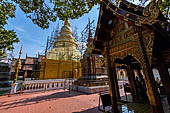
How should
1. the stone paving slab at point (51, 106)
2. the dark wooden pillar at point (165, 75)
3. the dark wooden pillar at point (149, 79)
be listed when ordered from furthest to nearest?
the stone paving slab at point (51, 106)
the dark wooden pillar at point (165, 75)
the dark wooden pillar at point (149, 79)

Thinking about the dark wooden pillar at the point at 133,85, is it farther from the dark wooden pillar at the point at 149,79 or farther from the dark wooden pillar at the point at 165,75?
the dark wooden pillar at the point at 149,79

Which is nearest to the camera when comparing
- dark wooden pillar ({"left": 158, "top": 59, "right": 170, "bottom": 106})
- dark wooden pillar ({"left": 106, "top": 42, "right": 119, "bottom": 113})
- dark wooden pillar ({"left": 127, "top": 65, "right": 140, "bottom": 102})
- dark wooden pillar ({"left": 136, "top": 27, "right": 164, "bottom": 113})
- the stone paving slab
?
dark wooden pillar ({"left": 136, "top": 27, "right": 164, "bottom": 113})

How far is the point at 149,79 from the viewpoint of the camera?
89.3 inches

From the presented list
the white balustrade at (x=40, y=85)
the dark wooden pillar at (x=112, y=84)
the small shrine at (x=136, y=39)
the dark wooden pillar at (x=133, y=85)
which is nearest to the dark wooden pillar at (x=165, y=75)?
the small shrine at (x=136, y=39)

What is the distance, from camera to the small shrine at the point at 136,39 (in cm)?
221

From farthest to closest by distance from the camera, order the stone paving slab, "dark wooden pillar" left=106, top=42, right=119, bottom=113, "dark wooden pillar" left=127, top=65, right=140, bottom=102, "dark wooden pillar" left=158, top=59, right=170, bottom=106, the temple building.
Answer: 1. the temple building
2. "dark wooden pillar" left=127, top=65, right=140, bottom=102
3. the stone paving slab
4. "dark wooden pillar" left=158, top=59, right=170, bottom=106
5. "dark wooden pillar" left=106, top=42, right=119, bottom=113

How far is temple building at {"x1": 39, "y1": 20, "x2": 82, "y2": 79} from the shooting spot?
15346 millimetres

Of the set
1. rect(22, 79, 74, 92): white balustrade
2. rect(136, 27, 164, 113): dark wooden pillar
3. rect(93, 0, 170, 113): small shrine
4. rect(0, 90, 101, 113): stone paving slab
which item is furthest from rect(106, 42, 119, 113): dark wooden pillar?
rect(22, 79, 74, 92): white balustrade

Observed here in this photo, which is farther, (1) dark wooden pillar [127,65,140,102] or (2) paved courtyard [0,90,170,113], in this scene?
(1) dark wooden pillar [127,65,140,102]

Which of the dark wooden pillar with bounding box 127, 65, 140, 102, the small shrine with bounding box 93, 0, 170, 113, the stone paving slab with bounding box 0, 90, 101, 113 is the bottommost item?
the stone paving slab with bounding box 0, 90, 101, 113

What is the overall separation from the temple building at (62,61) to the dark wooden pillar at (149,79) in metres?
10.8

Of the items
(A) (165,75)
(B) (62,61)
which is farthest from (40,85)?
(A) (165,75)

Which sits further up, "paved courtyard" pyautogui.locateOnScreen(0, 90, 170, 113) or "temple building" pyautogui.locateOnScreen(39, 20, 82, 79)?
"temple building" pyautogui.locateOnScreen(39, 20, 82, 79)

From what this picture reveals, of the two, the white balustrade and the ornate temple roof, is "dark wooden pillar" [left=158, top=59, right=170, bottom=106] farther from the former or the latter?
the white balustrade
